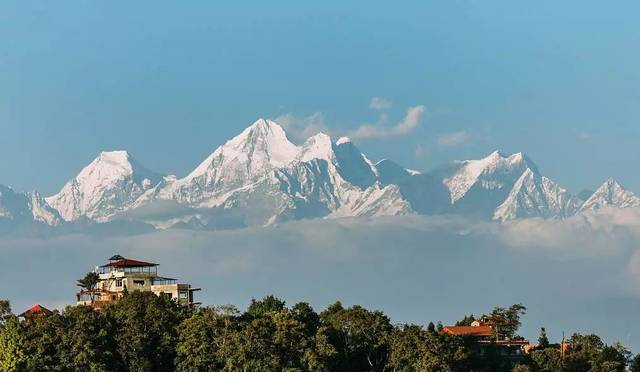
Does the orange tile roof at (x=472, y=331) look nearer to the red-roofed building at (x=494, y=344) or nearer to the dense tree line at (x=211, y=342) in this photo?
the red-roofed building at (x=494, y=344)

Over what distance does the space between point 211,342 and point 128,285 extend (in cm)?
4076

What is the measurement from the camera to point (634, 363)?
17275 cm

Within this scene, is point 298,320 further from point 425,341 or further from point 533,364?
point 533,364

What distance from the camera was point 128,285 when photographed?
173 metres

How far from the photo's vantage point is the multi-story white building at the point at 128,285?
564ft

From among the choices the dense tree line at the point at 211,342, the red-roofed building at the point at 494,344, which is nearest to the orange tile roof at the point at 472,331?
the red-roofed building at the point at 494,344

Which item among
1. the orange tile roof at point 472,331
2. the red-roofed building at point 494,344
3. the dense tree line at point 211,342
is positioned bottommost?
the dense tree line at point 211,342

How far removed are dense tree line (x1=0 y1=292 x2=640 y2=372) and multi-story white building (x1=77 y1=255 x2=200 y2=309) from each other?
21.8 meters

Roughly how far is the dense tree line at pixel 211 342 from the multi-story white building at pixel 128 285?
2177cm

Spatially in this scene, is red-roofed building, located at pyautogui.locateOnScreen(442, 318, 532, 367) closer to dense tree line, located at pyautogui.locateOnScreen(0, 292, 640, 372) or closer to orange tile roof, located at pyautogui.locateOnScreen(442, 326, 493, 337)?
orange tile roof, located at pyautogui.locateOnScreen(442, 326, 493, 337)

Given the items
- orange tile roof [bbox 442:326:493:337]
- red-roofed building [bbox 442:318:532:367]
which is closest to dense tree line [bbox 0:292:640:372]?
red-roofed building [bbox 442:318:532:367]

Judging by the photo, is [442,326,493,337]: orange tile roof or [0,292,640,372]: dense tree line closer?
[0,292,640,372]: dense tree line

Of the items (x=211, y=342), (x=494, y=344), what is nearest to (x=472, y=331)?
(x=494, y=344)

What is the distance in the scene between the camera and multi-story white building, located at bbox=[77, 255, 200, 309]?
171875 mm
